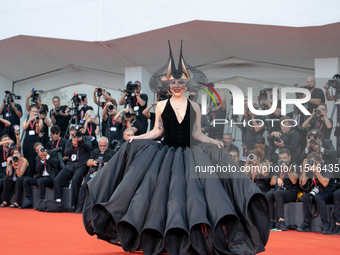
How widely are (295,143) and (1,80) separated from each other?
8.00 meters

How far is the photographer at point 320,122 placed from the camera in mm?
7231

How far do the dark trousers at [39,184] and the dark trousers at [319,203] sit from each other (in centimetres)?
441

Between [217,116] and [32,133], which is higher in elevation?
[217,116]

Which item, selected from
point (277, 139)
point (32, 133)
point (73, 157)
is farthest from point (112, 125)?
point (277, 139)

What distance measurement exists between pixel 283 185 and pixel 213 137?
1783 mm

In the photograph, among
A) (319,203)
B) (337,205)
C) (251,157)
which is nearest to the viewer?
(337,205)

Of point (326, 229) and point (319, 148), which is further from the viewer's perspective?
point (319, 148)

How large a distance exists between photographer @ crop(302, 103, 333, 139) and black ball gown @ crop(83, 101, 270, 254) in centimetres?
387

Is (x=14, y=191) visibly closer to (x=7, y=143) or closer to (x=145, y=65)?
(x=7, y=143)

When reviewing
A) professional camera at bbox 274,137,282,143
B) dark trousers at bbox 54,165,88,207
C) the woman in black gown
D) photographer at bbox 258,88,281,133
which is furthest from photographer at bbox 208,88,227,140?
the woman in black gown

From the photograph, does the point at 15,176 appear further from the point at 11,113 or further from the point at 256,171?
the point at 256,171

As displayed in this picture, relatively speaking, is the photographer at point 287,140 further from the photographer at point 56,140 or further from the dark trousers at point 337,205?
the photographer at point 56,140

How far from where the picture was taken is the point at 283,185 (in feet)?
22.1

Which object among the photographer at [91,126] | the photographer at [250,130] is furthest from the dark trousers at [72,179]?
the photographer at [250,130]
